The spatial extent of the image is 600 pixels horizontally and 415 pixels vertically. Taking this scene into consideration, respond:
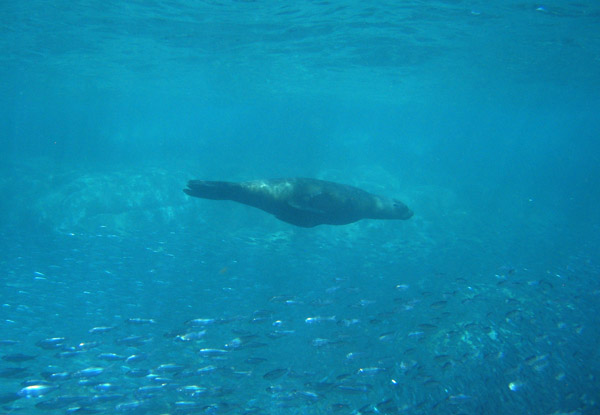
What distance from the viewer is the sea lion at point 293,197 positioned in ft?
19.6

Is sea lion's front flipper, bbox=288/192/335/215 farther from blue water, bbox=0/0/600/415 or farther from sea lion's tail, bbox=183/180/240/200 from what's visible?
blue water, bbox=0/0/600/415

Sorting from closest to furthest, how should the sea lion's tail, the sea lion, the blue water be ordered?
the sea lion's tail
the sea lion
the blue water

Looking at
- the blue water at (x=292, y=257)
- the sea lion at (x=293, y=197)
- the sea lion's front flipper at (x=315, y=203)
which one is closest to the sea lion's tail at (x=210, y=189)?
the sea lion at (x=293, y=197)

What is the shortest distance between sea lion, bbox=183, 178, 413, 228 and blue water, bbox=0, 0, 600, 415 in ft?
10.1

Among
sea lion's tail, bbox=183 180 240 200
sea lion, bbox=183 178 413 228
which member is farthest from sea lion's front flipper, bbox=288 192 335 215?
sea lion's tail, bbox=183 180 240 200

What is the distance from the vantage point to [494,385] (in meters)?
8.48

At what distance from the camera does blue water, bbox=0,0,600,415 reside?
27.3ft

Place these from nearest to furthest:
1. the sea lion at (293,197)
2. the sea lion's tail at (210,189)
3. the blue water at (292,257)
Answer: the sea lion's tail at (210,189) → the sea lion at (293,197) → the blue water at (292,257)

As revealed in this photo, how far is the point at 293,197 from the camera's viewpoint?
6188mm

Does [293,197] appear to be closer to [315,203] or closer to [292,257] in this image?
[315,203]

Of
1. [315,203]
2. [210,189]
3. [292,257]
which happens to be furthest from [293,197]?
[292,257]

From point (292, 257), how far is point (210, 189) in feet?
33.8

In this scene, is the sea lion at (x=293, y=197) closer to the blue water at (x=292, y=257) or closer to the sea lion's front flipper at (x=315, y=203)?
the sea lion's front flipper at (x=315, y=203)

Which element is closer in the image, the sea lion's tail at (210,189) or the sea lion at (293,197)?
the sea lion's tail at (210,189)
